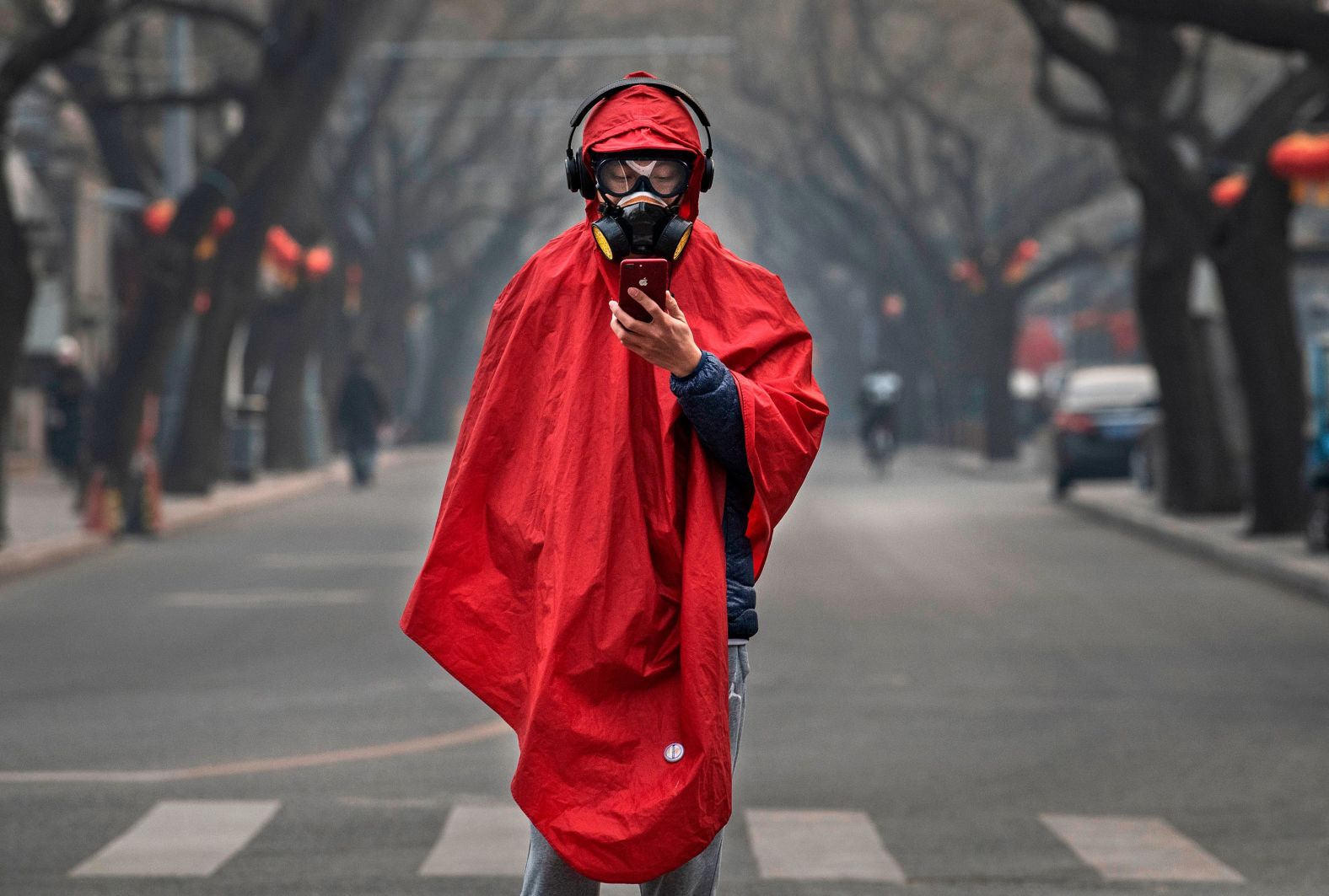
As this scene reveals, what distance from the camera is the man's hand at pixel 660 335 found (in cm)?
398

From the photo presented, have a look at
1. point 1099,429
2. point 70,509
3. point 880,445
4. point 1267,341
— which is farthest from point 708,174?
point 880,445

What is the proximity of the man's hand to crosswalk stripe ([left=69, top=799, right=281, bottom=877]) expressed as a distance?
3462 mm

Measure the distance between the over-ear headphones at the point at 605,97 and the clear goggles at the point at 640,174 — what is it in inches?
3.0

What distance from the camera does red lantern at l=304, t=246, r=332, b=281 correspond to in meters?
35.3

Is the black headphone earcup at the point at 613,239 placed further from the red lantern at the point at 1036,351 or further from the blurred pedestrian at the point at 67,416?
the red lantern at the point at 1036,351

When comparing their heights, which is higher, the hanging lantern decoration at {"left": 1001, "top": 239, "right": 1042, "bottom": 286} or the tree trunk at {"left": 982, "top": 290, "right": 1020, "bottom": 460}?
the hanging lantern decoration at {"left": 1001, "top": 239, "right": 1042, "bottom": 286}

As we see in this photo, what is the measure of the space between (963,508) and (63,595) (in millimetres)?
14521

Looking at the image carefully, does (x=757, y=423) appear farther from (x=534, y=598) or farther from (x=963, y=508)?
(x=963, y=508)

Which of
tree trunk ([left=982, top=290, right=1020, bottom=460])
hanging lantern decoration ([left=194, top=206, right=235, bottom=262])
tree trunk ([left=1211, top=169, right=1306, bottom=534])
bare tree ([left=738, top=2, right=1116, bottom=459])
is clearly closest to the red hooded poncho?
tree trunk ([left=1211, top=169, right=1306, bottom=534])

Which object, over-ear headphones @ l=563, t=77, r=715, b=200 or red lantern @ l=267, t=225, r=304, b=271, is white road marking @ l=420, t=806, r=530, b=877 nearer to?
over-ear headphones @ l=563, t=77, r=715, b=200

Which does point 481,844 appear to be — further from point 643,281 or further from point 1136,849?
point 643,281

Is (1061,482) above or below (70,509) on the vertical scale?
below

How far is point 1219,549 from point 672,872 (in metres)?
16.8

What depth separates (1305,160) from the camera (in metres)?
19.3
